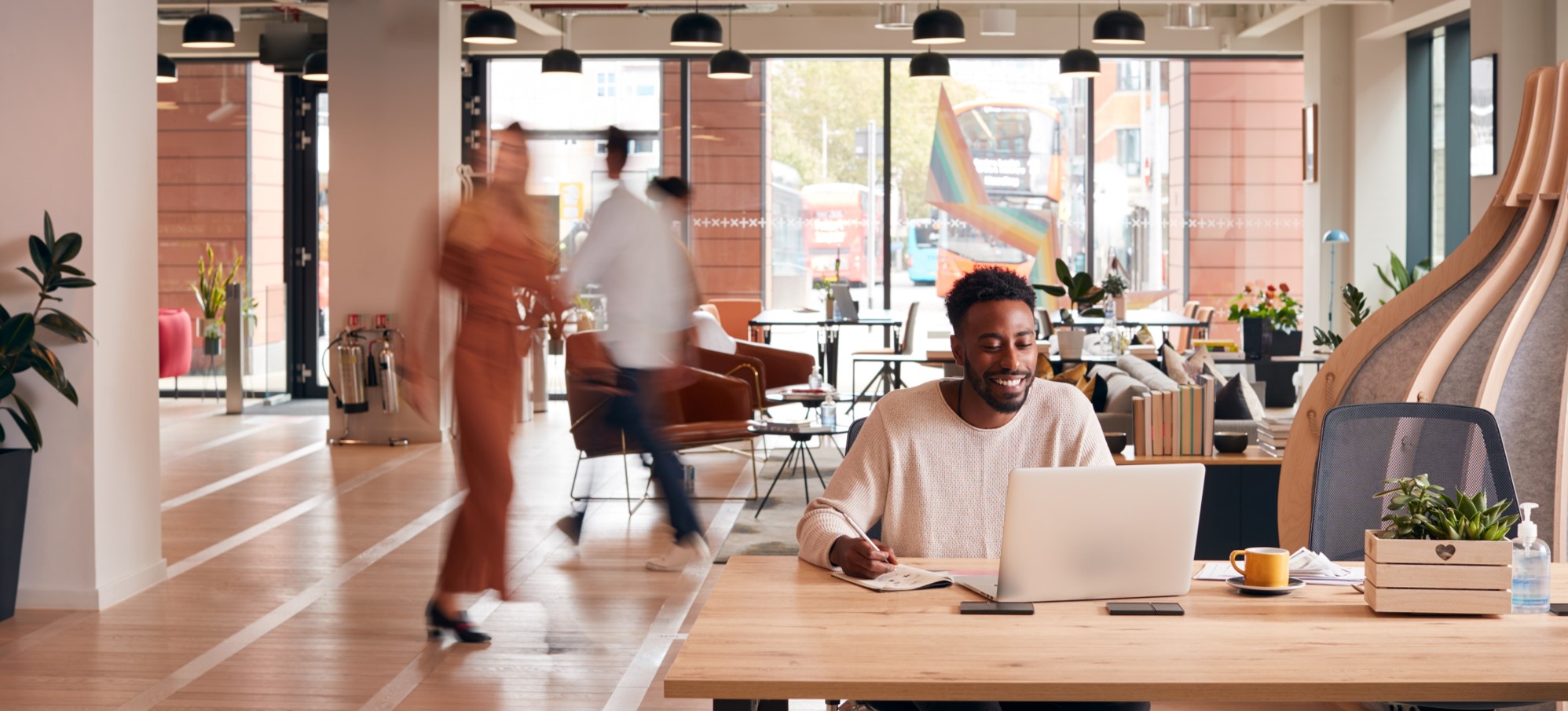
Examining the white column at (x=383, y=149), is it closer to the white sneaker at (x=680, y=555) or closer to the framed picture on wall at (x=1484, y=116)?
the white sneaker at (x=680, y=555)

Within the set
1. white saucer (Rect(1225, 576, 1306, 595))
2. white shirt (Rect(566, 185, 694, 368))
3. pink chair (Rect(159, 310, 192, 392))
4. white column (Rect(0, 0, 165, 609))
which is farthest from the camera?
pink chair (Rect(159, 310, 192, 392))

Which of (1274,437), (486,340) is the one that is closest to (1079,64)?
(1274,437)

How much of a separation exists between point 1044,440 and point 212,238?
11.5 m

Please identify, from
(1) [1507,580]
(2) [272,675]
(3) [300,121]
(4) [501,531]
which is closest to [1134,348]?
(4) [501,531]

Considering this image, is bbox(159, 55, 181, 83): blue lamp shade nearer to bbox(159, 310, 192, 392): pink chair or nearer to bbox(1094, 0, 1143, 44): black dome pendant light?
bbox(159, 310, 192, 392): pink chair

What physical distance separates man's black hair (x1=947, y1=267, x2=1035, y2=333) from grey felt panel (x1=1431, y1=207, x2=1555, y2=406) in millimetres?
1720

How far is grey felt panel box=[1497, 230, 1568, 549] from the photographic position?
3871 millimetres

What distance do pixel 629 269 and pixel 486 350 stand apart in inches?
71.5

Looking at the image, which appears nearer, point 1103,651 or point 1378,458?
point 1103,651

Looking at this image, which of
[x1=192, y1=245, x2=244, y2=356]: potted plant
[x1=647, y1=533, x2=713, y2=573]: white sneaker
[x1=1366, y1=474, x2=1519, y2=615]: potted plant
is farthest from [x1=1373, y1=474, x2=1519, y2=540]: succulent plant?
[x1=192, y1=245, x2=244, y2=356]: potted plant

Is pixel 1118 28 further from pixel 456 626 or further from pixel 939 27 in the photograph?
pixel 456 626

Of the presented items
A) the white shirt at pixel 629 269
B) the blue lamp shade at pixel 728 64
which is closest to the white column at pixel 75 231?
the white shirt at pixel 629 269

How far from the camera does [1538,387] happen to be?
3.88 metres

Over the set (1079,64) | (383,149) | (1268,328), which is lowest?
(1268,328)
